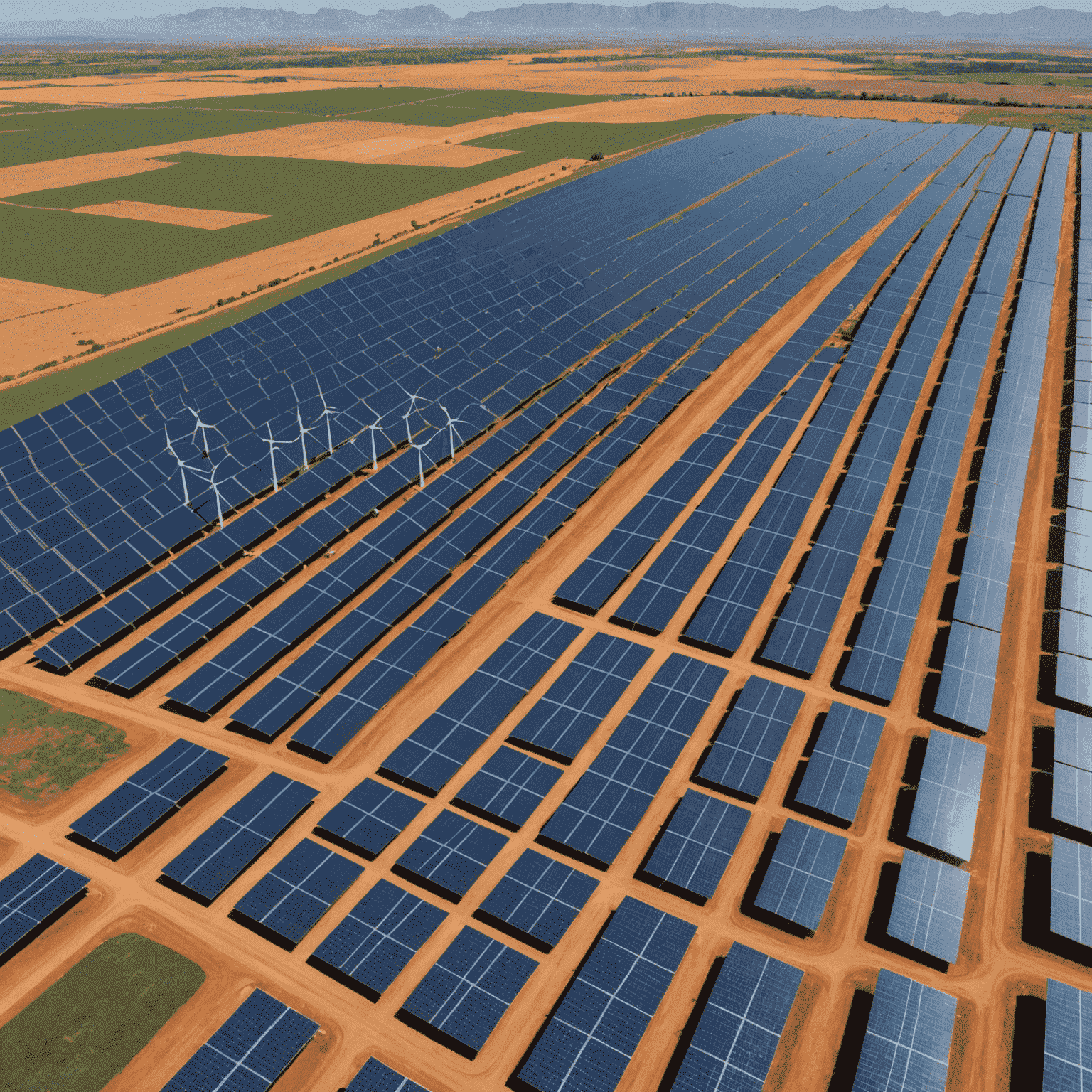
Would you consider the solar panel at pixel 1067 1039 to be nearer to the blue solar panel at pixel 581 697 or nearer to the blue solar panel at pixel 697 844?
the blue solar panel at pixel 697 844

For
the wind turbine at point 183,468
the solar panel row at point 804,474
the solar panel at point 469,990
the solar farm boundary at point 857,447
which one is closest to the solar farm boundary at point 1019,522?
the solar farm boundary at point 857,447

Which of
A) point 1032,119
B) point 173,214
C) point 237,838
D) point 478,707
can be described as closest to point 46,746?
point 237,838

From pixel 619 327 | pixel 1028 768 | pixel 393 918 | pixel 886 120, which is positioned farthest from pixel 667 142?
pixel 393 918

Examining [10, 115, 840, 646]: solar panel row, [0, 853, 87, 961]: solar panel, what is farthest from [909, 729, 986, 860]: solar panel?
[10, 115, 840, 646]: solar panel row

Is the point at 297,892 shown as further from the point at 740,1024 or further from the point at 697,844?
the point at 740,1024

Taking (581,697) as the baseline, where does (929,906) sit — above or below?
below

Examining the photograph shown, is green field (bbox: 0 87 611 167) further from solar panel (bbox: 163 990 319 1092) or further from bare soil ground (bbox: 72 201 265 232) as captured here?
solar panel (bbox: 163 990 319 1092)
